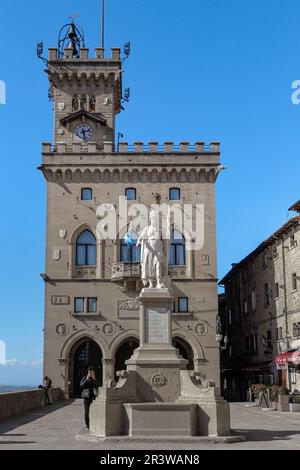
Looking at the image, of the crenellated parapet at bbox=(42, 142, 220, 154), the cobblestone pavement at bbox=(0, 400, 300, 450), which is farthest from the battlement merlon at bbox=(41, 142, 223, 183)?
the cobblestone pavement at bbox=(0, 400, 300, 450)

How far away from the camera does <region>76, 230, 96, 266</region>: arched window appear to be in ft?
178

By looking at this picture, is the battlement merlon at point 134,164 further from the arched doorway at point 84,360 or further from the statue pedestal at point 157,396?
the statue pedestal at point 157,396

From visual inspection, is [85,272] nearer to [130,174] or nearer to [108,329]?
[108,329]

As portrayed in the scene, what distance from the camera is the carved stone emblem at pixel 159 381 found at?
822 inches

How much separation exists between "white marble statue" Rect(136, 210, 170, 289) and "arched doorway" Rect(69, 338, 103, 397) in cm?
3193

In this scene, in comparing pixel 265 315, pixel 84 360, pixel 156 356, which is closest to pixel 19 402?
pixel 156 356

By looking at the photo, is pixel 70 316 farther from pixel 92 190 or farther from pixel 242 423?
pixel 242 423

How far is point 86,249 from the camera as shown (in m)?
Answer: 54.3

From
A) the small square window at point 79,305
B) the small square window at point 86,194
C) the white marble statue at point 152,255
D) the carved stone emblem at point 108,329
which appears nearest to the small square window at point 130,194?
the small square window at point 86,194

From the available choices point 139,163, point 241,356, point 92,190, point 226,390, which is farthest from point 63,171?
point 226,390

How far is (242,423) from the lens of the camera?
2712 centimetres

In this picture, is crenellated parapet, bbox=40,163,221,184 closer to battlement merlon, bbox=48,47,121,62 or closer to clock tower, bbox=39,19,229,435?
clock tower, bbox=39,19,229,435

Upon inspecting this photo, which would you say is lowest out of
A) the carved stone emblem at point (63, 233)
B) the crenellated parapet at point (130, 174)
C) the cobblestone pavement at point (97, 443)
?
the cobblestone pavement at point (97, 443)

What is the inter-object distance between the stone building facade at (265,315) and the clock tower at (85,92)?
17.9m
